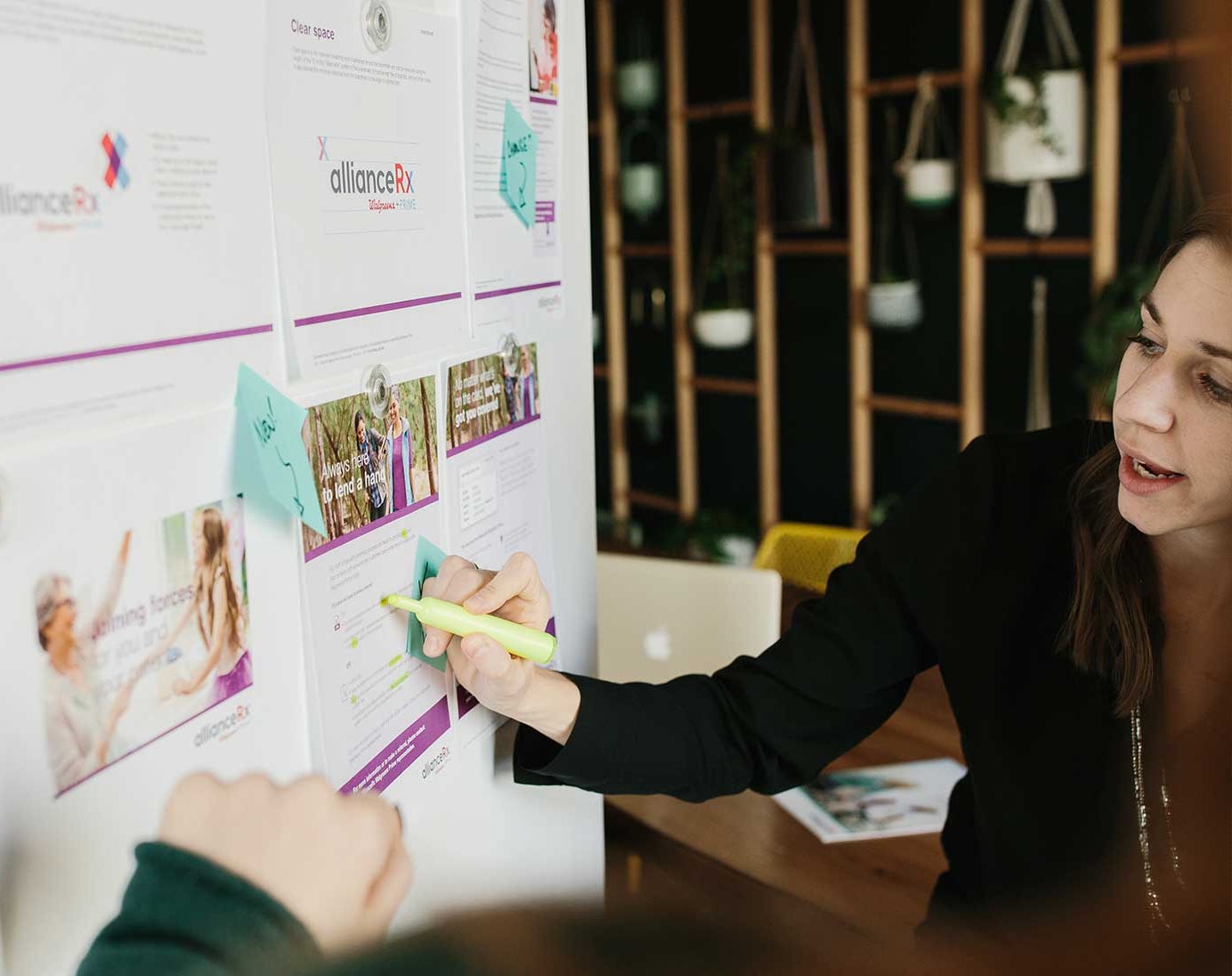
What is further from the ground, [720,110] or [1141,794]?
[720,110]

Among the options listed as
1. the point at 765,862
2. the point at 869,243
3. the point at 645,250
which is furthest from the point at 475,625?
the point at 645,250

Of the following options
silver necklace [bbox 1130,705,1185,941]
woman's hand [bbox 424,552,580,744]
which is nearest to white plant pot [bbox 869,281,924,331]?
silver necklace [bbox 1130,705,1185,941]

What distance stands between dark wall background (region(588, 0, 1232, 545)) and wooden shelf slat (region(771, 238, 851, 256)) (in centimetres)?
6

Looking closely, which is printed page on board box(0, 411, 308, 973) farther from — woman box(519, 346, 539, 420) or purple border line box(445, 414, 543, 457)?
woman box(519, 346, 539, 420)

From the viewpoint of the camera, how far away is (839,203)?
4.25 meters

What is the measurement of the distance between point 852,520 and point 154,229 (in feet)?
13.6

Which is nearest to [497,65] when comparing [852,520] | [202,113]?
[202,113]

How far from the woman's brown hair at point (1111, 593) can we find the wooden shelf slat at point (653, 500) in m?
4.01

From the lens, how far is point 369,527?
0.88m

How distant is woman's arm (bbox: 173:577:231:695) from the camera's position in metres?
0.71

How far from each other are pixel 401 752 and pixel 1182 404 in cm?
67

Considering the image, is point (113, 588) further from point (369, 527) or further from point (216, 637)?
point (369, 527)

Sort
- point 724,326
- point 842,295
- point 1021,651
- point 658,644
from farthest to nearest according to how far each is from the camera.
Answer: point 724,326 → point 842,295 → point 658,644 → point 1021,651

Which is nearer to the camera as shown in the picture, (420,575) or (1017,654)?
(420,575)
